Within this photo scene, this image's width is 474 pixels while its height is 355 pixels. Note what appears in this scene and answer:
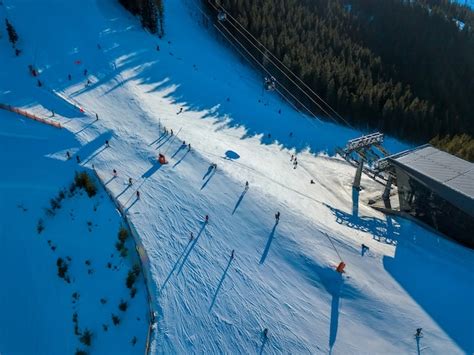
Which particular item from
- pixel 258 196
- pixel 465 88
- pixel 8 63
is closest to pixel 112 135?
pixel 258 196

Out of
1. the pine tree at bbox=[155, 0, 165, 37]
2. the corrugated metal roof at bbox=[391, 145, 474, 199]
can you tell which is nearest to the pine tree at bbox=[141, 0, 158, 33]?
the pine tree at bbox=[155, 0, 165, 37]

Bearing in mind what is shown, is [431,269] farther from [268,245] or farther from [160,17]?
[160,17]

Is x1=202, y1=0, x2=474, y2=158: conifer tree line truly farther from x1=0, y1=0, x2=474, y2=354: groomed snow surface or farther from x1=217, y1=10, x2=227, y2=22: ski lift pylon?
x1=0, y1=0, x2=474, y2=354: groomed snow surface

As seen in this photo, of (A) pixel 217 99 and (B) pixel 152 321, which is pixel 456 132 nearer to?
(A) pixel 217 99

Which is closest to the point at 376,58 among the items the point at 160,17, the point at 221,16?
the point at 221,16

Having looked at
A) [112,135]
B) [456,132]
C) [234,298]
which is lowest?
[234,298]

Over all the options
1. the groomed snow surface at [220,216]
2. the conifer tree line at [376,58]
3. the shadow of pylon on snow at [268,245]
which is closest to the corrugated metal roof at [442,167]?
the groomed snow surface at [220,216]
